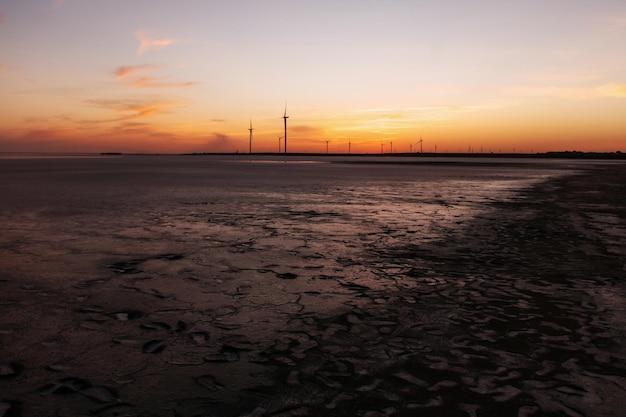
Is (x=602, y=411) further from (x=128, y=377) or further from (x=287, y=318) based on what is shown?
(x=128, y=377)

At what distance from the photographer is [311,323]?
14.2 feet

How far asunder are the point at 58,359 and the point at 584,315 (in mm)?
4921

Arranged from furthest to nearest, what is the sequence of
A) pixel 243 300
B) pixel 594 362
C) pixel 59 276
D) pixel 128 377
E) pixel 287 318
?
1. pixel 59 276
2. pixel 243 300
3. pixel 287 318
4. pixel 594 362
5. pixel 128 377

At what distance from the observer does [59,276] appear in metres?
5.83

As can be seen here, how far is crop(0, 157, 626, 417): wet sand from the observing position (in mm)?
2963

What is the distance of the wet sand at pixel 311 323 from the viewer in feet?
9.72

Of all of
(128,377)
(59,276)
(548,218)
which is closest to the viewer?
(128,377)

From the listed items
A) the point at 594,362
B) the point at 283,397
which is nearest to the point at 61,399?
the point at 283,397

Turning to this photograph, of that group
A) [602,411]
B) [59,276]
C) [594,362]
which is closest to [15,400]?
[59,276]

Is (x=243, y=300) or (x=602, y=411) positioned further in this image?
(x=243, y=300)

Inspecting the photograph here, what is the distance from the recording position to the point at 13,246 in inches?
301

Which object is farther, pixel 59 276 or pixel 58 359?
pixel 59 276

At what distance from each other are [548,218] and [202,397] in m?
11.3

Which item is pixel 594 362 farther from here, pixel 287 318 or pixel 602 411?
pixel 287 318
